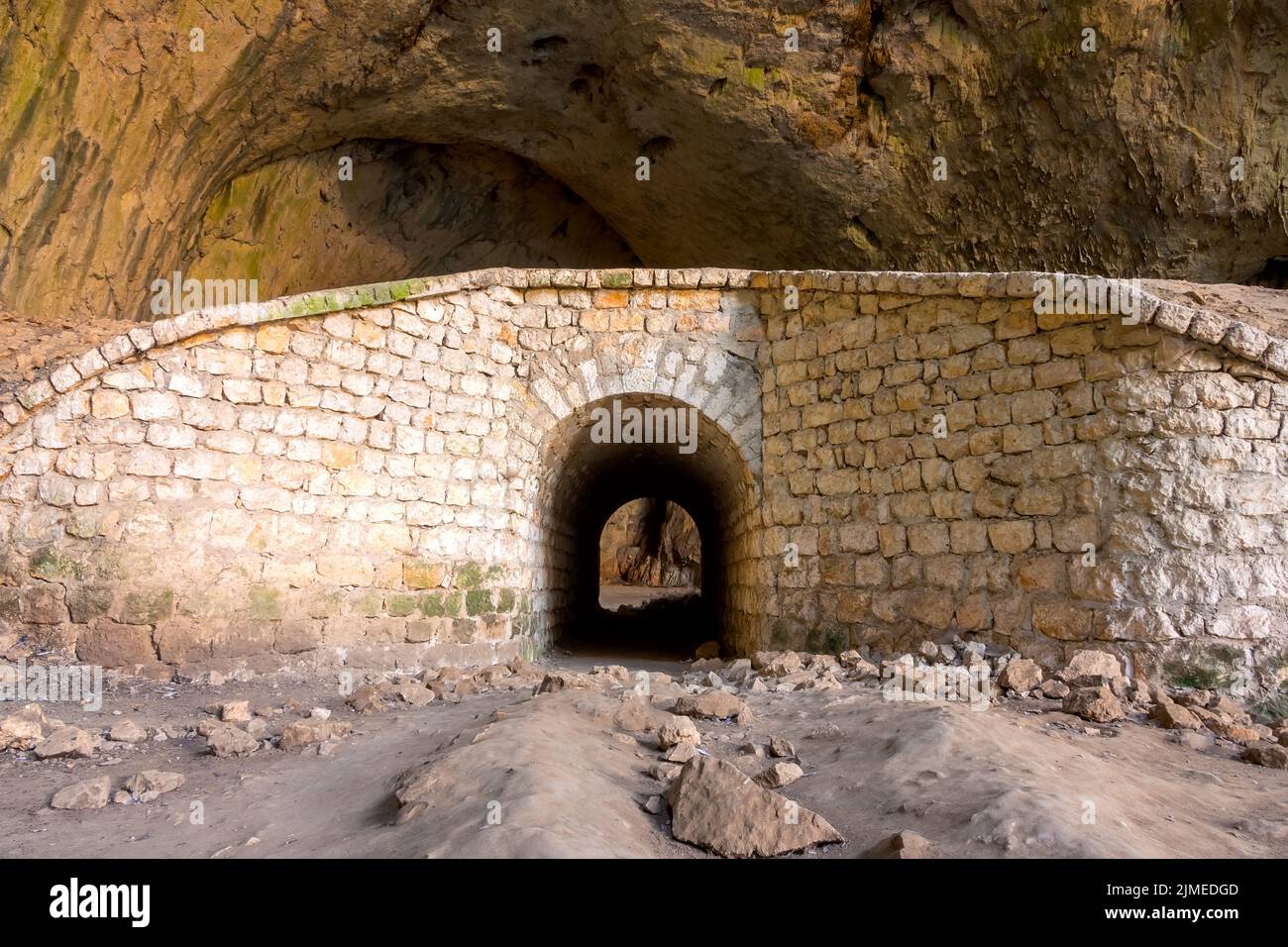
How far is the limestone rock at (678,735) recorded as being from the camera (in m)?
3.54

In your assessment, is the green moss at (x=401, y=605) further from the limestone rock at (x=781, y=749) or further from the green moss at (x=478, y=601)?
the limestone rock at (x=781, y=749)

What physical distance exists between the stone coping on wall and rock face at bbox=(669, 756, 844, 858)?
4.00 meters

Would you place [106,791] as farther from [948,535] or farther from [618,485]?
[618,485]

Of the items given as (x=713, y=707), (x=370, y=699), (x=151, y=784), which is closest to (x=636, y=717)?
(x=713, y=707)

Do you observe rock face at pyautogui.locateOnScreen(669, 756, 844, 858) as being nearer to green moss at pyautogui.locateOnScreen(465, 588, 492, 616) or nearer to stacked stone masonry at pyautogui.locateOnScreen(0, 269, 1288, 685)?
stacked stone masonry at pyautogui.locateOnScreen(0, 269, 1288, 685)

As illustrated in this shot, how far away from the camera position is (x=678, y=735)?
3.57 meters

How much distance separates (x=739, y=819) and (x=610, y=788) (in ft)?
1.84

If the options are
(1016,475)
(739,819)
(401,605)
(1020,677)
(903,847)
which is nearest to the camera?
(903,847)

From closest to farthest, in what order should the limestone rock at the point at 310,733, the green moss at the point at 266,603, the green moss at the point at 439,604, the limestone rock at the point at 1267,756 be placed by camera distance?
the limestone rock at the point at 1267,756
the limestone rock at the point at 310,733
the green moss at the point at 266,603
the green moss at the point at 439,604

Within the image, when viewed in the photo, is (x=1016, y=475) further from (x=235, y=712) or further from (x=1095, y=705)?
(x=235, y=712)

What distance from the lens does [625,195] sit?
12.1m

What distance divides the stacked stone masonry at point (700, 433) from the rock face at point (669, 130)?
288 centimetres

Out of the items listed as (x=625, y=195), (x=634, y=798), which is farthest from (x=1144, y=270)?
(x=634, y=798)

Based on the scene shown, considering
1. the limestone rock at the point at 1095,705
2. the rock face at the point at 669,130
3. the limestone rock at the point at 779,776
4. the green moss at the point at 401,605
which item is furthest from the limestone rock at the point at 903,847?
the rock face at the point at 669,130
